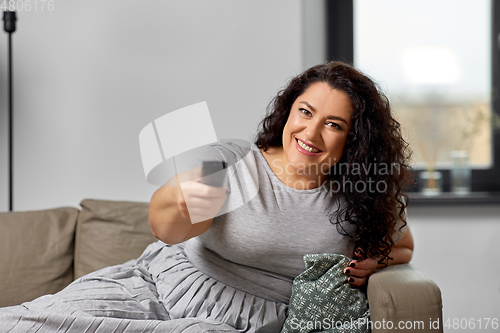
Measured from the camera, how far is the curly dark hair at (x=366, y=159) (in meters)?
1.18

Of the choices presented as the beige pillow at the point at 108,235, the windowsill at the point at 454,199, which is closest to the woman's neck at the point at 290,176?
the beige pillow at the point at 108,235

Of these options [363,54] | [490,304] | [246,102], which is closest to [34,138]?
[246,102]

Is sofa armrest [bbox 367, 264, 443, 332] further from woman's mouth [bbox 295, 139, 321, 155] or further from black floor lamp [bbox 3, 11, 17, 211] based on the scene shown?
black floor lamp [bbox 3, 11, 17, 211]

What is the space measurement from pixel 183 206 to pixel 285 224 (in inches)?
15.9

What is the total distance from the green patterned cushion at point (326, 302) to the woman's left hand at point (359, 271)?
0.01 m

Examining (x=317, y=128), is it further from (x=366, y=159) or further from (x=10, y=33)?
(x=10, y=33)

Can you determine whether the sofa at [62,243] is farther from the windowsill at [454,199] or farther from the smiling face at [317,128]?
the windowsill at [454,199]

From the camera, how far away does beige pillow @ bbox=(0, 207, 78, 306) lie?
147 cm

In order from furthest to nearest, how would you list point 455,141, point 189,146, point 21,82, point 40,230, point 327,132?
point 455,141 < point 21,82 < point 40,230 < point 327,132 < point 189,146

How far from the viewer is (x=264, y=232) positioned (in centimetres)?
113

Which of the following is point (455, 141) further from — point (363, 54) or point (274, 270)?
point (274, 270)

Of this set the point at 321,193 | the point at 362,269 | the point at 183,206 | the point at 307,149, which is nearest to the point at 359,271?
the point at 362,269

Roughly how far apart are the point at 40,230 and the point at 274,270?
916 millimetres

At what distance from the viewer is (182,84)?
6.57 ft
